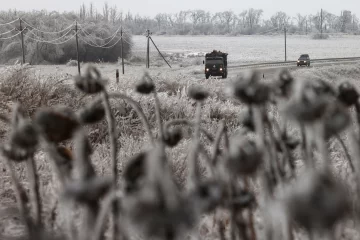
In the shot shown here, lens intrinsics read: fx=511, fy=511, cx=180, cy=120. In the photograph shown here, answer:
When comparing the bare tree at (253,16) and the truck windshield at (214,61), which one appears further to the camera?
the bare tree at (253,16)

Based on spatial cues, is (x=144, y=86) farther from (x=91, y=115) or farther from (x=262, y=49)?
(x=262, y=49)

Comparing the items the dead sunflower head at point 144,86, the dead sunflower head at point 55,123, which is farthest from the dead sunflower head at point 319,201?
the dead sunflower head at point 144,86

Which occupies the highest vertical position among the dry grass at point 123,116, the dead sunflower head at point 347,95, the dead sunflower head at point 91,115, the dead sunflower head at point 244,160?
the dead sunflower head at point 347,95

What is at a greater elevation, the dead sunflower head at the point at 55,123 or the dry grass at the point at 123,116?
the dead sunflower head at the point at 55,123

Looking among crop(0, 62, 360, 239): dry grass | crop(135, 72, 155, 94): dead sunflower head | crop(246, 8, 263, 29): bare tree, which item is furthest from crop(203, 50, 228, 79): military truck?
crop(246, 8, 263, 29): bare tree

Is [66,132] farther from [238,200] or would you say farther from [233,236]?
[233,236]

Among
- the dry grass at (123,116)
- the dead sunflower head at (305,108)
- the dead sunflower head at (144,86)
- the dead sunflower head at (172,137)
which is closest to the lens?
the dead sunflower head at (305,108)

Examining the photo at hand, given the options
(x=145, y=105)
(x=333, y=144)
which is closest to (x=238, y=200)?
(x=333, y=144)

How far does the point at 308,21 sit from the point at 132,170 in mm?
160437

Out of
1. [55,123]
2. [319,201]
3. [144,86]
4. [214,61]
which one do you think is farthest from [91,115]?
[214,61]

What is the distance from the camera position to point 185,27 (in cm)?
14050

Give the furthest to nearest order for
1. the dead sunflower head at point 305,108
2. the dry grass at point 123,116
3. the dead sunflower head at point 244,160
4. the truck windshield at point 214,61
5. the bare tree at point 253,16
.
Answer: the bare tree at point 253,16
the truck windshield at point 214,61
the dry grass at point 123,116
the dead sunflower head at point 244,160
the dead sunflower head at point 305,108

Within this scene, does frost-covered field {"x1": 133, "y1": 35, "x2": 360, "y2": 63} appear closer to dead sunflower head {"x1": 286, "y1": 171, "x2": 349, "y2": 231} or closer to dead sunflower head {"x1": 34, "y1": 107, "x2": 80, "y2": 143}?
dead sunflower head {"x1": 34, "y1": 107, "x2": 80, "y2": 143}

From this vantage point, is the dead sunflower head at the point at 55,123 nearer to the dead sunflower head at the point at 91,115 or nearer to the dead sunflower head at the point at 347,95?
the dead sunflower head at the point at 91,115
